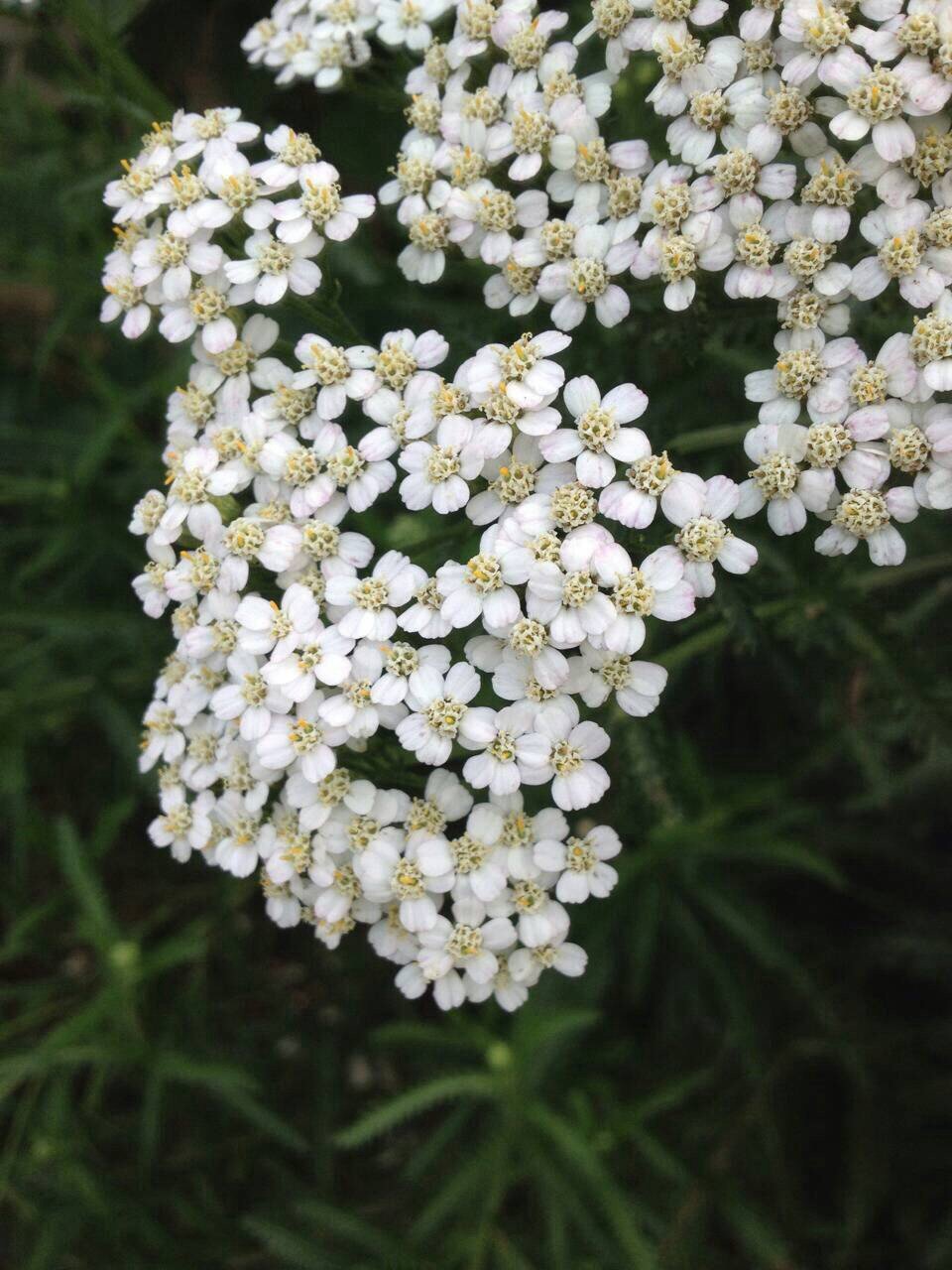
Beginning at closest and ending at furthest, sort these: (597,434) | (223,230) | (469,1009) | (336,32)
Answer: (597,434)
(223,230)
(336,32)
(469,1009)

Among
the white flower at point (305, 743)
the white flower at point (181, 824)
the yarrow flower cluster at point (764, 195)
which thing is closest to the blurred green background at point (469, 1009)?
the yarrow flower cluster at point (764, 195)

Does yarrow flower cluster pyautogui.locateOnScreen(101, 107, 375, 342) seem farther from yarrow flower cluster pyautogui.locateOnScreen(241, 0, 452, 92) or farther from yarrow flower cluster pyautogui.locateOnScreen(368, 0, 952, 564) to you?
yarrow flower cluster pyautogui.locateOnScreen(241, 0, 452, 92)

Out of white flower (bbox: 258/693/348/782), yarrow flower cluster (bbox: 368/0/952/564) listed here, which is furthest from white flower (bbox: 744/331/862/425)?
white flower (bbox: 258/693/348/782)

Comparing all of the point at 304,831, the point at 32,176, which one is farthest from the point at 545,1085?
the point at 32,176

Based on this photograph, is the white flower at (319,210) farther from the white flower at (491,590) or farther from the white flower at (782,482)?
the white flower at (782,482)

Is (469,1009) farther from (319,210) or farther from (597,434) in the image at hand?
(319,210)

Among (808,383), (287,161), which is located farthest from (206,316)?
(808,383)

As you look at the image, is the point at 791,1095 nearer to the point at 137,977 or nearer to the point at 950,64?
the point at 137,977
